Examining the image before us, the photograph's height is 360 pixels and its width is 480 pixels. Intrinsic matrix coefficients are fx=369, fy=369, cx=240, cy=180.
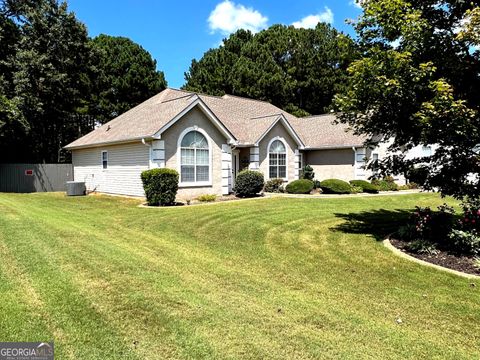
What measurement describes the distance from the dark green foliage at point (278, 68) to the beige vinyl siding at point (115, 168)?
21.1 metres

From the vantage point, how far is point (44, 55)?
2736 cm

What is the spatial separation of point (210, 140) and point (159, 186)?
15.1 feet

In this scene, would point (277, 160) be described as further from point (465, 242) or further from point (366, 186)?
point (465, 242)

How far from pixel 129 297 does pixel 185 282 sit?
1.01 m

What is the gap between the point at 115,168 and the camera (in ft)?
67.4

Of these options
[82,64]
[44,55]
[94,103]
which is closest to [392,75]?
[44,55]

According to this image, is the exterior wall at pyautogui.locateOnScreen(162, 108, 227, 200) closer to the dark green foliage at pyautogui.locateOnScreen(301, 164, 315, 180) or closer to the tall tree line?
the dark green foliage at pyautogui.locateOnScreen(301, 164, 315, 180)

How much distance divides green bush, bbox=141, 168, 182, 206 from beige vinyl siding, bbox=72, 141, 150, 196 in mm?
2081

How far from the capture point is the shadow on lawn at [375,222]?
1006 centimetres

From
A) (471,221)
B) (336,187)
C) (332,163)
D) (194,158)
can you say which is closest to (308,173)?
(332,163)

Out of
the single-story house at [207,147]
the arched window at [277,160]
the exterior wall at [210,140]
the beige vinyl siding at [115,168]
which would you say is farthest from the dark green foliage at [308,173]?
the beige vinyl siding at [115,168]

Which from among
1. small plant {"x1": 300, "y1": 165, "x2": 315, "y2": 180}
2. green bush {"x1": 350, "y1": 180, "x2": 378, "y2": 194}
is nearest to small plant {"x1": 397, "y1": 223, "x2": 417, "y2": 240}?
green bush {"x1": 350, "y1": 180, "x2": 378, "y2": 194}

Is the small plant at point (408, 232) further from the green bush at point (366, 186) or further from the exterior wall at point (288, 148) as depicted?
the green bush at point (366, 186)

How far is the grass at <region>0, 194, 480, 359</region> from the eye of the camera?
385 centimetres
